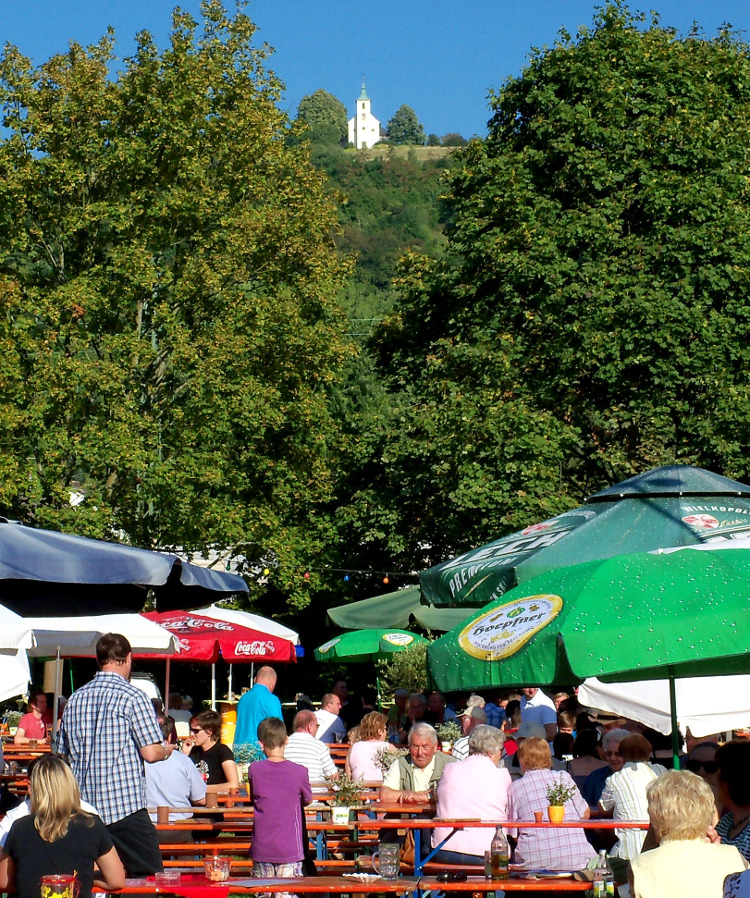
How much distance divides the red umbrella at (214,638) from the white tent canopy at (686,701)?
7916 mm

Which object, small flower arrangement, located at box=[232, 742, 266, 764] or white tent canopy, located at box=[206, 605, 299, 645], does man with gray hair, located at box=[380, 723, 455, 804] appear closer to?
small flower arrangement, located at box=[232, 742, 266, 764]

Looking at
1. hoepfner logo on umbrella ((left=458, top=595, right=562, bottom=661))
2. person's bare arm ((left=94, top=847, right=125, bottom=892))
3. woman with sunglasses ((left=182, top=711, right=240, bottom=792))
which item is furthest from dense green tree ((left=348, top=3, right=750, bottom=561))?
person's bare arm ((left=94, top=847, right=125, bottom=892))

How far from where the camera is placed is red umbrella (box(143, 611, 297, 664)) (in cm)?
1711

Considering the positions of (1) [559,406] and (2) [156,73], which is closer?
(1) [559,406]

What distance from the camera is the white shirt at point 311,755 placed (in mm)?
10617

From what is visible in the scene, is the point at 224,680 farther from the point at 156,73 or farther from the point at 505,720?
the point at 505,720

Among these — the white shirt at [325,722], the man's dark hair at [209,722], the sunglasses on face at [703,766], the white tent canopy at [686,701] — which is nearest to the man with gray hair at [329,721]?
the white shirt at [325,722]

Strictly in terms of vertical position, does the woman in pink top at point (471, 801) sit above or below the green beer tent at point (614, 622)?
below

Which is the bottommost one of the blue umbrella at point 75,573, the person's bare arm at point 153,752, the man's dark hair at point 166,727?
the person's bare arm at point 153,752

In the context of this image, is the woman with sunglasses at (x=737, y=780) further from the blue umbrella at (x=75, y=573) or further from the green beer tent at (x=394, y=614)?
the green beer tent at (x=394, y=614)

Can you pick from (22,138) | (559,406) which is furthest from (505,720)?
(22,138)

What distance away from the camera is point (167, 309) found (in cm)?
2456

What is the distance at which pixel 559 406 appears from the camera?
21.8m

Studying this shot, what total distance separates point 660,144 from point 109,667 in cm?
1877
